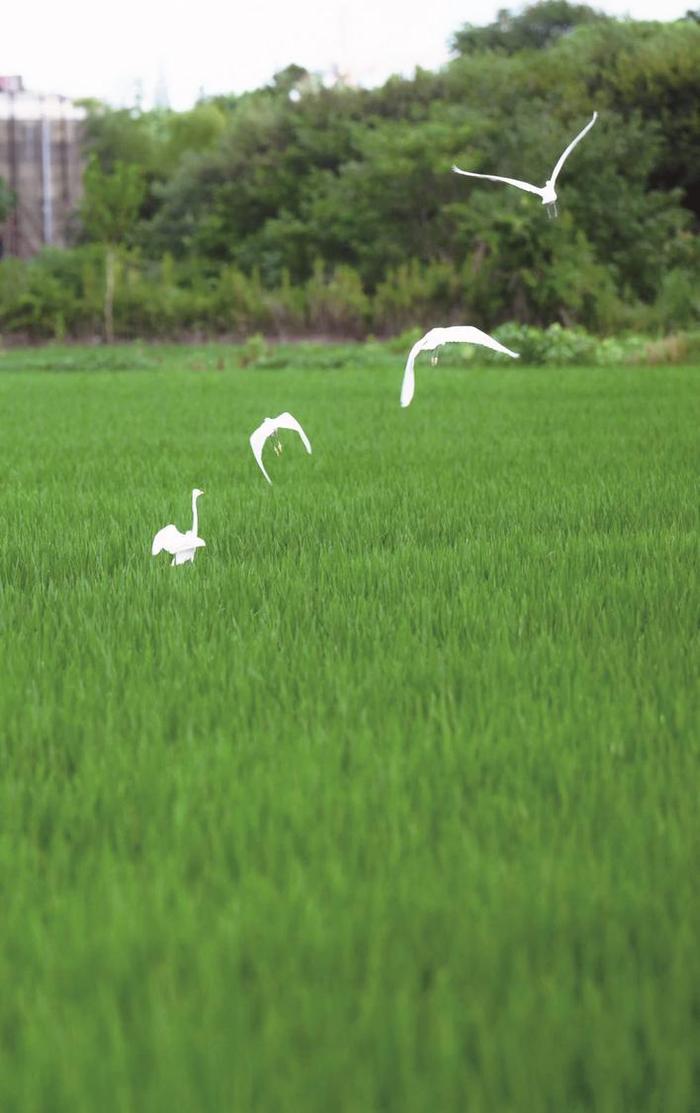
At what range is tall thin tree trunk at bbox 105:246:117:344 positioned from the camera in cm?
1875

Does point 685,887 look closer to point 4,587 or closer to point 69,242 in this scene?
point 4,587

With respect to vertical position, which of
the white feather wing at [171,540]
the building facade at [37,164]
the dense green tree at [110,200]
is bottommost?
the white feather wing at [171,540]

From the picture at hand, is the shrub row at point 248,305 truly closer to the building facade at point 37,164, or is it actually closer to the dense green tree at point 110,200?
the dense green tree at point 110,200

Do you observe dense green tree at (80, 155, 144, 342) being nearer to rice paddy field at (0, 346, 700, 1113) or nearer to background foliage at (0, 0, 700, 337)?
background foliage at (0, 0, 700, 337)

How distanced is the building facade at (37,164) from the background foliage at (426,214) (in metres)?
5.56

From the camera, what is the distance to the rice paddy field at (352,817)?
42.3 inches

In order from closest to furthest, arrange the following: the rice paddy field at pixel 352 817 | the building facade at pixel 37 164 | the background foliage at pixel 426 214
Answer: the rice paddy field at pixel 352 817
the background foliage at pixel 426 214
the building facade at pixel 37 164

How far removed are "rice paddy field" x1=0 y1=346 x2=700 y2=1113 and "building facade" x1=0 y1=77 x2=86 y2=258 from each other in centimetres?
3028

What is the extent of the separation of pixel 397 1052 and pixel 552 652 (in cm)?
134

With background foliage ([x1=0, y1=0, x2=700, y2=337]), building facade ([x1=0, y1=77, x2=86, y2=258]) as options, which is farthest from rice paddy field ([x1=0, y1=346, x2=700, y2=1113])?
building facade ([x1=0, y1=77, x2=86, y2=258])

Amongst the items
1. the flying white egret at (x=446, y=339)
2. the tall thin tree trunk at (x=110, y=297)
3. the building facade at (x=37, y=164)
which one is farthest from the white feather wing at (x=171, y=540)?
the building facade at (x=37, y=164)

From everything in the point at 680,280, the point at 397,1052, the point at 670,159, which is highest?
the point at 670,159

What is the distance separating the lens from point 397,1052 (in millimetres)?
1080

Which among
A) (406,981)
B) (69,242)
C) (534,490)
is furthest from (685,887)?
(69,242)
